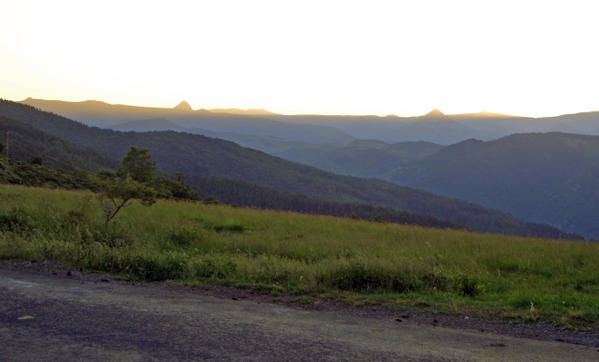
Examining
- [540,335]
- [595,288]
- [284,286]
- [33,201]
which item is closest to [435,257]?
[595,288]

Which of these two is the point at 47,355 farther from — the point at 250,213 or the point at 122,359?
the point at 250,213

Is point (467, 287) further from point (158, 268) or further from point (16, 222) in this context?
point (16, 222)

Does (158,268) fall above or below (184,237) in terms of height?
above

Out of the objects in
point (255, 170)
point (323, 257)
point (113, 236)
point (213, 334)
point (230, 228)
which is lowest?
point (255, 170)

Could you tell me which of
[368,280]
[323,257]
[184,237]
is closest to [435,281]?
[368,280]

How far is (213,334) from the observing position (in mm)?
5711

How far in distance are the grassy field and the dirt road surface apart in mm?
1236

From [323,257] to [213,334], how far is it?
20.6 ft

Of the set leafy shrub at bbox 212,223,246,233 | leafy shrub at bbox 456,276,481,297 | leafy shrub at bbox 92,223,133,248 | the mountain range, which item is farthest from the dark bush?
the mountain range

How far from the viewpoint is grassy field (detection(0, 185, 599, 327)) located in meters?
8.20

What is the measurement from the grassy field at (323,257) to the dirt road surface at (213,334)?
4.06 feet

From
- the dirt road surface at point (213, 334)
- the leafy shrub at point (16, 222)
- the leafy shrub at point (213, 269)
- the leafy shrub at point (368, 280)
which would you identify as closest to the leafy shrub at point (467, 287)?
the leafy shrub at point (368, 280)

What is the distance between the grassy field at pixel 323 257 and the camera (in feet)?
26.9

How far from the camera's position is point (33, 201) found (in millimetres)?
16094
